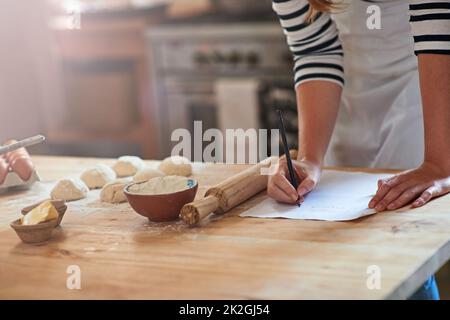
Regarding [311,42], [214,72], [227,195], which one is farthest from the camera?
[214,72]

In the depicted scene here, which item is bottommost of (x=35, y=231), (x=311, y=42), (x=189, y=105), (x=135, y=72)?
(x=189, y=105)

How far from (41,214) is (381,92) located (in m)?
0.88

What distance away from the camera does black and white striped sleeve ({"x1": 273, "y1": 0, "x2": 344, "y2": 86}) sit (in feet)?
5.35

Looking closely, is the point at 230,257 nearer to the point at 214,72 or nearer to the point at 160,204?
the point at 160,204

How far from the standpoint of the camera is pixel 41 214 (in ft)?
3.92

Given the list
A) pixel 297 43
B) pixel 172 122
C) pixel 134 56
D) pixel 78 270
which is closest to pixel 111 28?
pixel 134 56

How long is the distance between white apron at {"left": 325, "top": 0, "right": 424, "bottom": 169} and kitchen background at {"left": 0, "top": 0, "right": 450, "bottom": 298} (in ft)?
4.33

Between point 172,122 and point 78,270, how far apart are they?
2403 mm

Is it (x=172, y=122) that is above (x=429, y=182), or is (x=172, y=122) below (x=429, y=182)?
below

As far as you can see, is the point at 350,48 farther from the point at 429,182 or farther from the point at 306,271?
the point at 306,271

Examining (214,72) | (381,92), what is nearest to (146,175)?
(381,92)

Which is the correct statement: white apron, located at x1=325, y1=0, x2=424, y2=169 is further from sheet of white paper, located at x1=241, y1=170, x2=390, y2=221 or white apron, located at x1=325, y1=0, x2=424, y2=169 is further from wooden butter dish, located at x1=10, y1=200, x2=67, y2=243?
wooden butter dish, located at x1=10, y1=200, x2=67, y2=243

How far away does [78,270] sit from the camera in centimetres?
104

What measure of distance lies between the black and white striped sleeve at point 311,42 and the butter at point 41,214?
68 cm
